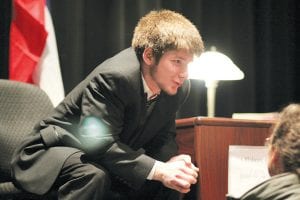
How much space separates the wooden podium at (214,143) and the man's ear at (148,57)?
0.27m

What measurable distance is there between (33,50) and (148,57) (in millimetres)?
906

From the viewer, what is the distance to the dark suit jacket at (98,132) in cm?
154

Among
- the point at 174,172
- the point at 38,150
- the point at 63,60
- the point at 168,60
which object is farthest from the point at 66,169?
the point at 63,60

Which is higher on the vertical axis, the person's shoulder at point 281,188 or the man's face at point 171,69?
the man's face at point 171,69

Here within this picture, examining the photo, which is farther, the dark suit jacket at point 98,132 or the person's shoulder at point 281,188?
the dark suit jacket at point 98,132

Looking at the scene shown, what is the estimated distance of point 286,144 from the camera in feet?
3.55

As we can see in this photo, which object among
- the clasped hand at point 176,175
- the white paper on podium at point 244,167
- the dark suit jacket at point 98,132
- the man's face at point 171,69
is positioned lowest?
the white paper on podium at point 244,167

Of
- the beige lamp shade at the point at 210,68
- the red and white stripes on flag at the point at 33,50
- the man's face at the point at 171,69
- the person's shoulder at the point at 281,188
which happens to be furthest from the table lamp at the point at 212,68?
the person's shoulder at the point at 281,188

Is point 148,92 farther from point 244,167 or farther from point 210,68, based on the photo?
point 210,68

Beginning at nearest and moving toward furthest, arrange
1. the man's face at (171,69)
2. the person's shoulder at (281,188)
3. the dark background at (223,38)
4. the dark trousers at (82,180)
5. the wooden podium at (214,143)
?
the person's shoulder at (281,188)
the dark trousers at (82,180)
the man's face at (171,69)
the wooden podium at (214,143)
the dark background at (223,38)

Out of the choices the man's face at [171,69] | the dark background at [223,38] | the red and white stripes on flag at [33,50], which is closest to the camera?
the man's face at [171,69]

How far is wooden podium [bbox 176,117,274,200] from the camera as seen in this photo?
5.91 ft

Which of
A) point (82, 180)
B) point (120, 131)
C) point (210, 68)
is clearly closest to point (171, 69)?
point (120, 131)

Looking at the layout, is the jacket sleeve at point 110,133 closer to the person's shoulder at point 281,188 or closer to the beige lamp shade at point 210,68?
the person's shoulder at point 281,188
